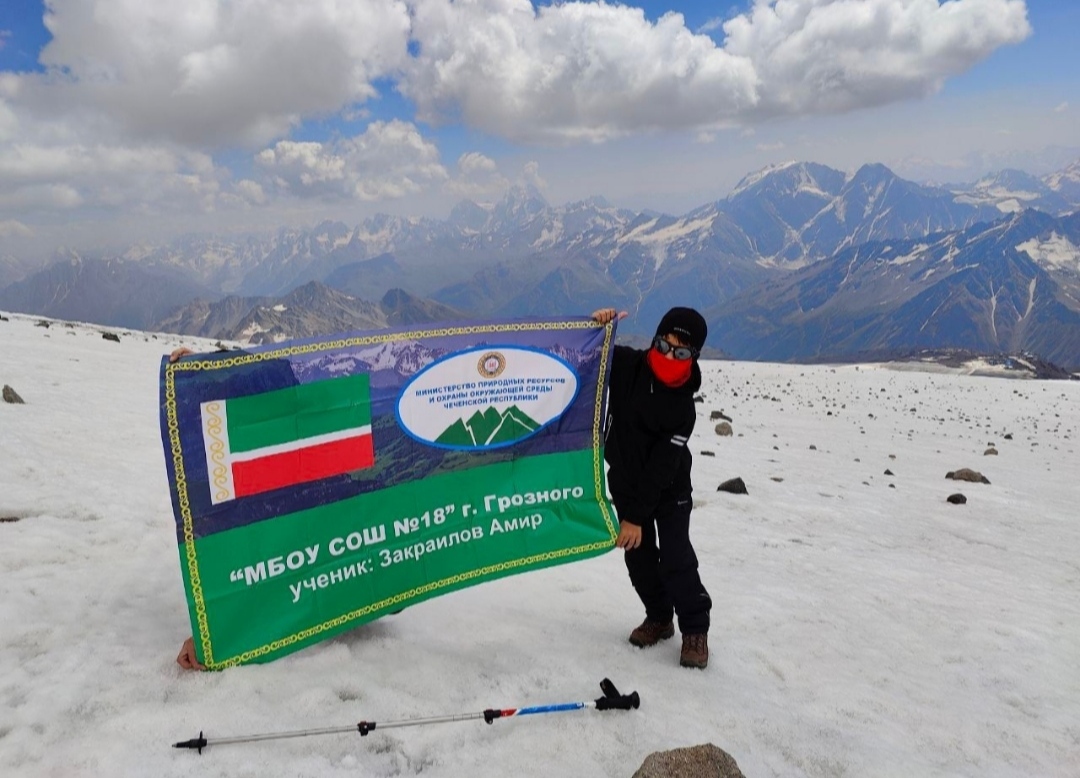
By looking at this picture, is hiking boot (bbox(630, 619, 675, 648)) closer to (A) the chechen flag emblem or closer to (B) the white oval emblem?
(B) the white oval emblem

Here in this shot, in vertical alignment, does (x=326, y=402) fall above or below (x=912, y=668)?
above

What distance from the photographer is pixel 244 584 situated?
4938 millimetres

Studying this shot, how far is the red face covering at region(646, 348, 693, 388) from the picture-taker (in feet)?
17.8

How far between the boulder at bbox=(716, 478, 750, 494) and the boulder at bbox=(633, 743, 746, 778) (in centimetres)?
980

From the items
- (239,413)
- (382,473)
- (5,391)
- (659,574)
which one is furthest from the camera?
(5,391)

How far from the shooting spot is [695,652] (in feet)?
18.2

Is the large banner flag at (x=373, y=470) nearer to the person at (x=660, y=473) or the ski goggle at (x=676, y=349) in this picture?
the person at (x=660, y=473)

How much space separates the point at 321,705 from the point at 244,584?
113 cm

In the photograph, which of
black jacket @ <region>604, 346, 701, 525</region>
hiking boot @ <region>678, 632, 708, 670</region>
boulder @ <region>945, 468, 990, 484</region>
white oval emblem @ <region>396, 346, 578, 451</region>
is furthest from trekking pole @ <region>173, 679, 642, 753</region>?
boulder @ <region>945, 468, 990, 484</region>

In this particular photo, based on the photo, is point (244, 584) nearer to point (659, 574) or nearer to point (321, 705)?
point (321, 705)

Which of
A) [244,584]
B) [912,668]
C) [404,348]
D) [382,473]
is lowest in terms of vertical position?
[912,668]

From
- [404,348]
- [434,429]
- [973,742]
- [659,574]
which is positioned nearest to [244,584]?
[434,429]

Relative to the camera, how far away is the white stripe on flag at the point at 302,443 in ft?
16.2

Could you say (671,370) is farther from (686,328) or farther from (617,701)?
(617,701)
